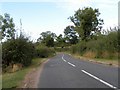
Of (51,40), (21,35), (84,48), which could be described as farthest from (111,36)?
(51,40)

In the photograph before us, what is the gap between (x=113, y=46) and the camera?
4188cm

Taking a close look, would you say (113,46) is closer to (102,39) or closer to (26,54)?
(102,39)

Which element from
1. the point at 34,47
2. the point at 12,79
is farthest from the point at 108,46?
the point at 12,79

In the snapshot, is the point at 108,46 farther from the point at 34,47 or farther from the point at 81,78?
the point at 81,78

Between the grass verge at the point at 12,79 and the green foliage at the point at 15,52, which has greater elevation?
the green foliage at the point at 15,52

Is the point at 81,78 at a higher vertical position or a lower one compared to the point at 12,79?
higher

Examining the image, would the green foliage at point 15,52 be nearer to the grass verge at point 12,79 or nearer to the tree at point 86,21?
the grass verge at point 12,79

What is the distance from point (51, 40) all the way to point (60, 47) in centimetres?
593

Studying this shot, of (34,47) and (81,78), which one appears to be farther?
(34,47)

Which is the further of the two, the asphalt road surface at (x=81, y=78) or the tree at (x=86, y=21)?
the tree at (x=86, y=21)

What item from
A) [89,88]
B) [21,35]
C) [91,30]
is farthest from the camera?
[91,30]

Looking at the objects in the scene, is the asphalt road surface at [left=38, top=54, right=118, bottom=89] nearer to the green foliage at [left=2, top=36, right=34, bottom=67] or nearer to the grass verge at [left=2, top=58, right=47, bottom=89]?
the grass verge at [left=2, top=58, right=47, bottom=89]

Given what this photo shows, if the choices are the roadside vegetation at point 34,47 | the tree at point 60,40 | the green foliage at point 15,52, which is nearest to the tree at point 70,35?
the tree at point 60,40

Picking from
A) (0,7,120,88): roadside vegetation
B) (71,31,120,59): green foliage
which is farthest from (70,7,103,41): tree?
(71,31,120,59): green foliage
